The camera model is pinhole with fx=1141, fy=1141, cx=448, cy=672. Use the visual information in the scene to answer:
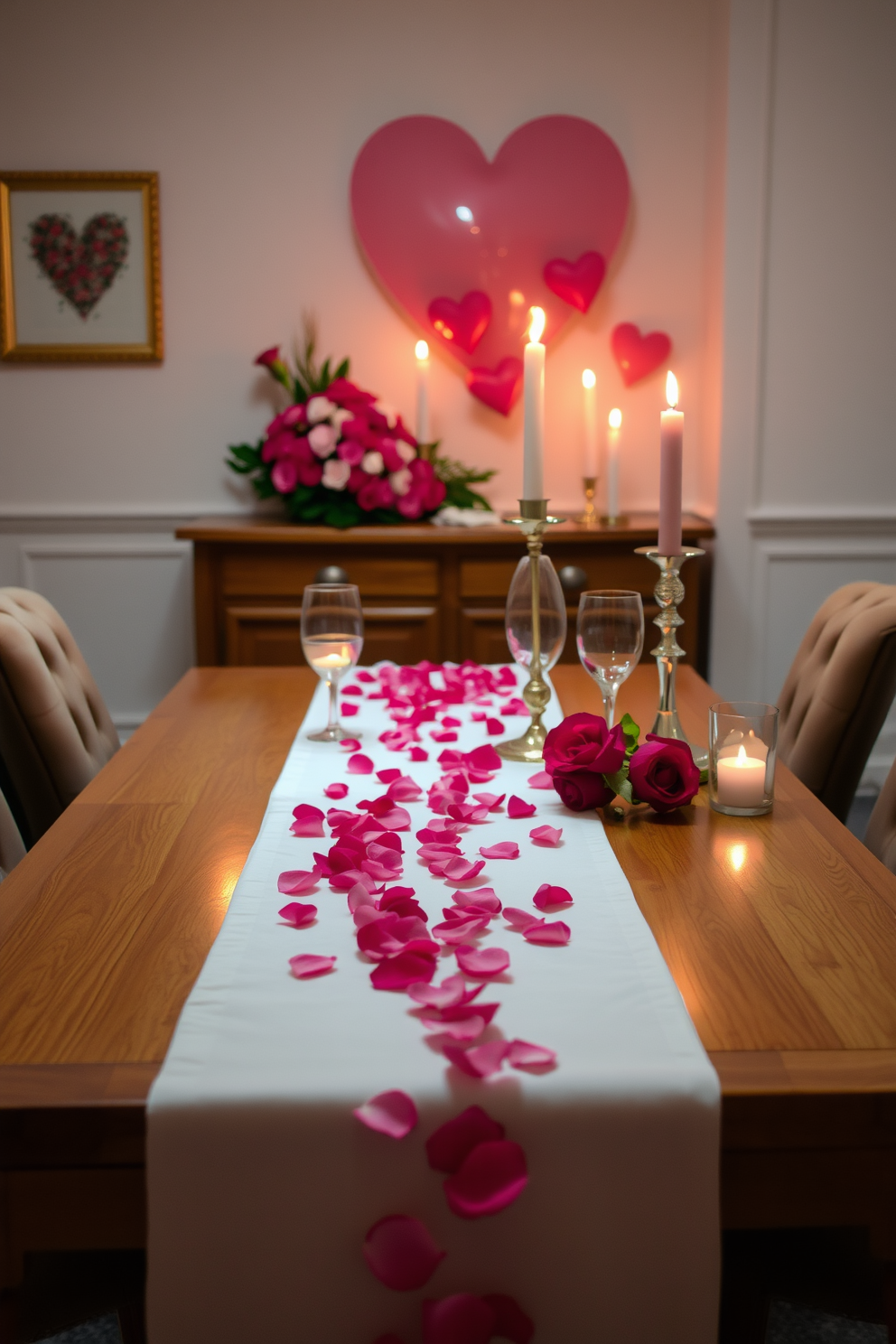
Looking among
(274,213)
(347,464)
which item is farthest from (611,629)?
(274,213)

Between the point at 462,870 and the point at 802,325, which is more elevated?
the point at 802,325

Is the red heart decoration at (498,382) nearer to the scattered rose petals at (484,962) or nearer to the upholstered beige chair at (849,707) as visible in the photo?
the upholstered beige chair at (849,707)

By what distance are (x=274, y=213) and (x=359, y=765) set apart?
7.43 feet

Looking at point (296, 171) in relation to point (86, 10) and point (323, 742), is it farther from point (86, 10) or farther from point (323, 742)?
point (323, 742)

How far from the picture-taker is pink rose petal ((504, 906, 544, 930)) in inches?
35.1

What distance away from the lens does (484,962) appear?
2.67ft

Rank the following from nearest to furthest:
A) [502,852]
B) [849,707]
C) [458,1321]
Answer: [458,1321]
[502,852]
[849,707]

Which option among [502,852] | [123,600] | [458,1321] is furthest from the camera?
[123,600]

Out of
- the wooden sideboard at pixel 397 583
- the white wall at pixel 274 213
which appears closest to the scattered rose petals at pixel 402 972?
the wooden sideboard at pixel 397 583

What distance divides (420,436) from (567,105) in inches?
38.8

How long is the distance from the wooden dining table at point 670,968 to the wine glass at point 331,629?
0.20m

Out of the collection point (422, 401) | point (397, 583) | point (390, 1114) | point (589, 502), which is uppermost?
point (422, 401)

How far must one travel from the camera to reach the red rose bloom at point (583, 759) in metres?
1.12

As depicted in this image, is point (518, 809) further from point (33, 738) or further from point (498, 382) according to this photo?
point (498, 382)
